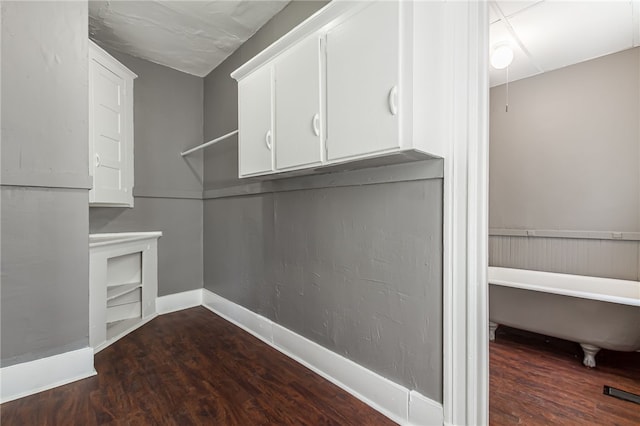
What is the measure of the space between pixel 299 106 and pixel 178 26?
1.72 meters

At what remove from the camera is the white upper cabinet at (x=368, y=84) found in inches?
50.4

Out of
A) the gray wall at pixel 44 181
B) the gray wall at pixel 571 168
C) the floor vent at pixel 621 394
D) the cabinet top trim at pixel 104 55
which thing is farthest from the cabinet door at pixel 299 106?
the gray wall at pixel 571 168

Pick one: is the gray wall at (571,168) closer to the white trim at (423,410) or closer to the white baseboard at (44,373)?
the white trim at (423,410)

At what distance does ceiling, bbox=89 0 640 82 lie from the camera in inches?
86.0

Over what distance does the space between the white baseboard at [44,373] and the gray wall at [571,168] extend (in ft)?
12.7

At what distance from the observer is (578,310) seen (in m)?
2.26

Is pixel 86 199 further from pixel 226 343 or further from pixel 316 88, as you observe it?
pixel 316 88

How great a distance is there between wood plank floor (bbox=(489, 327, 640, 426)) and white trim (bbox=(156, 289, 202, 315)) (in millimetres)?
2904

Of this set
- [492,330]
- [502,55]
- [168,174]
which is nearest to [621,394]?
[492,330]

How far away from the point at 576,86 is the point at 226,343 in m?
3.93

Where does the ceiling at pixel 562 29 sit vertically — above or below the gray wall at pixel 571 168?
above

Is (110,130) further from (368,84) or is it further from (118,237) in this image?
(368,84)

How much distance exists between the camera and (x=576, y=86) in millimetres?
2949

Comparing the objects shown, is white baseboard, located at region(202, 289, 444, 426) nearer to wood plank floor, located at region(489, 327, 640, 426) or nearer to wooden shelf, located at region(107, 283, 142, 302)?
wood plank floor, located at region(489, 327, 640, 426)
